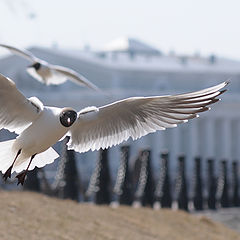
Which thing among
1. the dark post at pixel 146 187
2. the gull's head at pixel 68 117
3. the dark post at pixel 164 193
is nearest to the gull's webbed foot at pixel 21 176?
the gull's head at pixel 68 117

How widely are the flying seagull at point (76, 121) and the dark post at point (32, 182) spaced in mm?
8207

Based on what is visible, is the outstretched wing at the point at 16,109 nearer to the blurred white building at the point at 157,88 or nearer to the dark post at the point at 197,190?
the dark post at the point at 197,190

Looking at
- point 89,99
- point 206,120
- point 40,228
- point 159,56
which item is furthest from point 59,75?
point 159,56

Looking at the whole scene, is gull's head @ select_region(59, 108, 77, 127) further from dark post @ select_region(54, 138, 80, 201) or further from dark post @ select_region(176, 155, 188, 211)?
dark post @ select_region(176, 155, 188, 211)

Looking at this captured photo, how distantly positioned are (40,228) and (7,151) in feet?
10.8

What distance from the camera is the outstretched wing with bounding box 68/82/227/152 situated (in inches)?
496

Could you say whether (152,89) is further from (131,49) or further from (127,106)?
(127,106)

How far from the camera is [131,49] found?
109 meters

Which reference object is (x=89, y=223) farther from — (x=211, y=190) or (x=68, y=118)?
(x=211, y=190)

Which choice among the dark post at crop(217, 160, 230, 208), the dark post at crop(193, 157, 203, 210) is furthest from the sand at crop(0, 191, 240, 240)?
the dark post at crop(217, 160, 230, 208)

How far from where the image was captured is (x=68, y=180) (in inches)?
922

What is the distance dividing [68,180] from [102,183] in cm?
98

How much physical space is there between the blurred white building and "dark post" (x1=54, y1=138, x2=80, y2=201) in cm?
5866

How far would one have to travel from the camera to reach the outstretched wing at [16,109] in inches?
503
